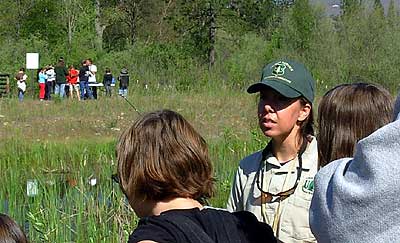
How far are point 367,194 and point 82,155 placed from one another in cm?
975

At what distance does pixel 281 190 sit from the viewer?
2.95 meters

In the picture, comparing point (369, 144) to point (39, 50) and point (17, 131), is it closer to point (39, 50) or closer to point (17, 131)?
point (17, 131)

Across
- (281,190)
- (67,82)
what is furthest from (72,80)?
(281,190)

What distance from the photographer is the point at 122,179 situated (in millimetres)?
2174

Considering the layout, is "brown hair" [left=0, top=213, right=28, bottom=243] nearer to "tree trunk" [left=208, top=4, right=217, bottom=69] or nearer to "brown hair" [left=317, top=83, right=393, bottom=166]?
"brown hair" [left=317, top=83, right=393, bottom=166]

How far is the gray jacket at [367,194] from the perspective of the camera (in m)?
1.43

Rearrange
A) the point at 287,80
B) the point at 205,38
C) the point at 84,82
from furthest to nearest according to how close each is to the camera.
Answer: the point at 205,38 → the point at 84,82 → the point at 287,80

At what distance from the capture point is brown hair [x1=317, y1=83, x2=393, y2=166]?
8.49ft

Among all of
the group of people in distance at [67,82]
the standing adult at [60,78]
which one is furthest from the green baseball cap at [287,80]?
the standing adult at [60,78]

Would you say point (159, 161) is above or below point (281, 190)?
above

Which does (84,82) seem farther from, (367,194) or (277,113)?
(367,194)

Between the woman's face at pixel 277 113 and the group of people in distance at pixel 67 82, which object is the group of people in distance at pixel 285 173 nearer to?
the woman's face at pixel 277 113

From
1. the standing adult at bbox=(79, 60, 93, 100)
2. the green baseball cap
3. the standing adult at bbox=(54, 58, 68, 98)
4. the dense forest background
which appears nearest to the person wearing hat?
the green baseball cap

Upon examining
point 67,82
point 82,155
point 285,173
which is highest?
point 285,173
